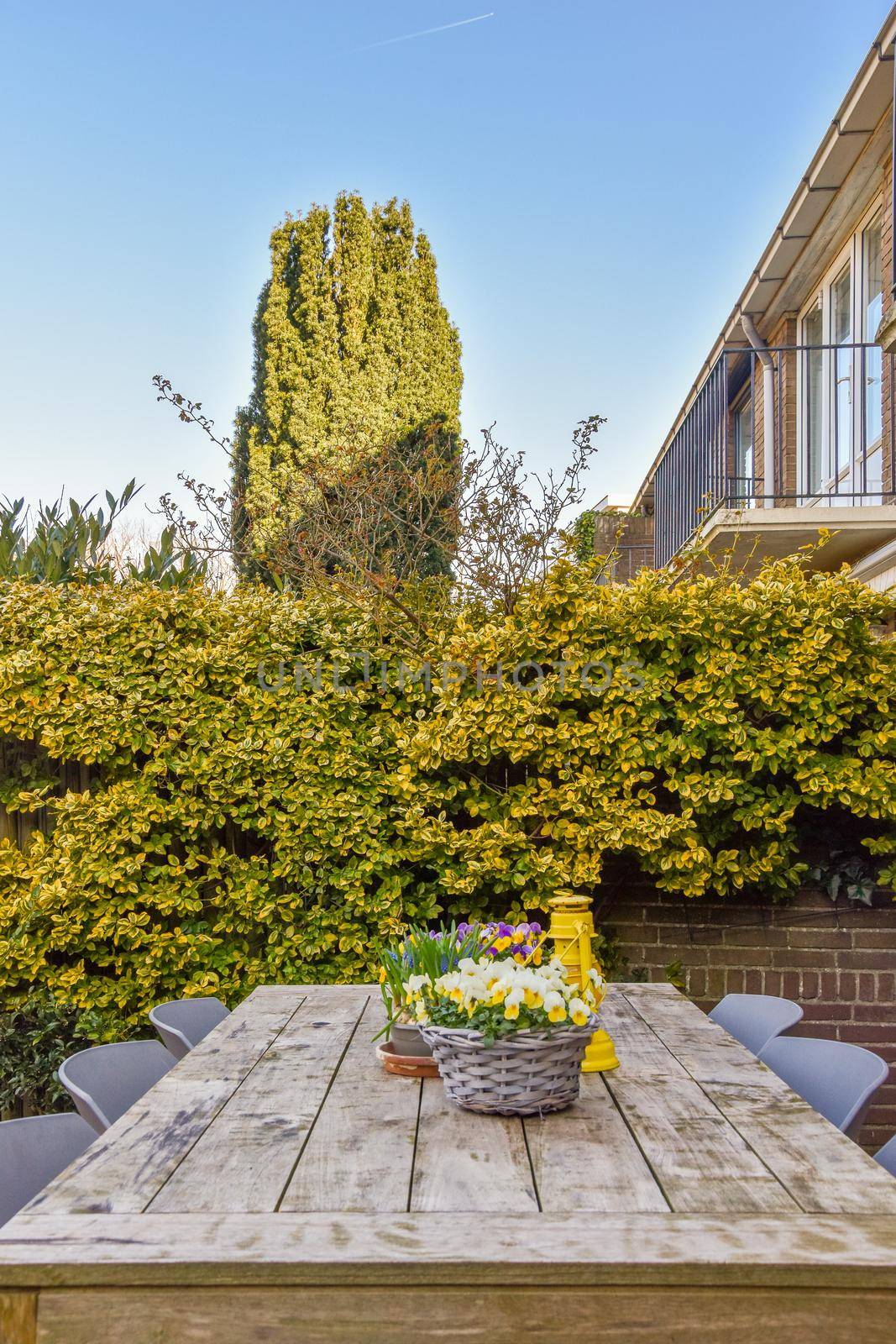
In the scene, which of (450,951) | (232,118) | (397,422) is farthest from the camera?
(397,422)

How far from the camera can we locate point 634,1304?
4.91ft

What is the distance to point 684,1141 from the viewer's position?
2.02 m

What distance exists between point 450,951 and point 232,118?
374 inches

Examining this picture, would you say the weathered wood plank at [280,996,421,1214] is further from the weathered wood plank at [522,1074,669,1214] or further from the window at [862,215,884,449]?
the window at [862,215,884,449]

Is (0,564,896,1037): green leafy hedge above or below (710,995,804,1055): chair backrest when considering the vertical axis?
above

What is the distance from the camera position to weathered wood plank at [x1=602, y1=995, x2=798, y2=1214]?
1716 millimetres

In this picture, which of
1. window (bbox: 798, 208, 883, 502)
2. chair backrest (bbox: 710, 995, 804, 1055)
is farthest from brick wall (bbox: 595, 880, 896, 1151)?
window (bbox: 798, 208, 883, 502)

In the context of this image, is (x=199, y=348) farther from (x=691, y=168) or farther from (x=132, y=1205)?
(x=132, y=1205)

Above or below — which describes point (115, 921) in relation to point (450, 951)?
below

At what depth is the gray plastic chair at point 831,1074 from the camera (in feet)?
8.68

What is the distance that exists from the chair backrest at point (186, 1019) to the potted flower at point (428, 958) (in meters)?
0.98

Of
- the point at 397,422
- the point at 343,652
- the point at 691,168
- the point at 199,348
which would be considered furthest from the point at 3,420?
the point at 343,652

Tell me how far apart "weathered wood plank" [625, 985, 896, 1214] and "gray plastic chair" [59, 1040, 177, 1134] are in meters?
1.43

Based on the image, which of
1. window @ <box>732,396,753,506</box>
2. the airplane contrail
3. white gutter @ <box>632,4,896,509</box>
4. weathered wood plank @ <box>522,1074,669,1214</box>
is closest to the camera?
weathered wood plank @ <box>522,1074,669,1214</box>
